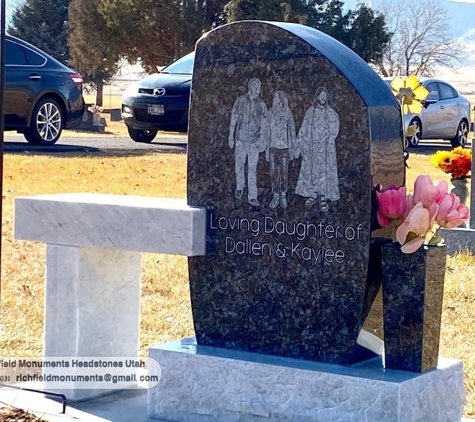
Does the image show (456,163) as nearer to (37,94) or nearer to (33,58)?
(37,94)

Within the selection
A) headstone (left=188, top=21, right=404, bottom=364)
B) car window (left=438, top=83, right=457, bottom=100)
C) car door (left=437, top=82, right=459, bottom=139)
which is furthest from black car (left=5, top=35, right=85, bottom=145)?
headstone (left=188, top=21, right=404, bottom=364)

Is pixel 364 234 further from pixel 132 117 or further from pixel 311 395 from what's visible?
pixel 132 117

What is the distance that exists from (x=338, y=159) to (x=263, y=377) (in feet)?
2.81

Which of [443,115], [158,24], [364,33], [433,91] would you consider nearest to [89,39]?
[158,24]

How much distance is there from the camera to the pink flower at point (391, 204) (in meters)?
3.93

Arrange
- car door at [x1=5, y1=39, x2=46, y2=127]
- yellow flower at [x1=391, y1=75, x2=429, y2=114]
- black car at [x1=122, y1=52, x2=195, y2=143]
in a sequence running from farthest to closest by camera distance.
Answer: black car at [x1=122, y1=52, x2=195, y2=143] < car door at [x1=5, y1=39, x2=46, y2=127] < yellow flower at [x1=391, y1=75, x2=429, y2=114]

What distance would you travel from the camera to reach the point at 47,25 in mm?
47031

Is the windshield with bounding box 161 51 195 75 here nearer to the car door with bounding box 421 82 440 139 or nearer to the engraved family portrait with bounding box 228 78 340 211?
the car door with bounding box 421 82 440 139

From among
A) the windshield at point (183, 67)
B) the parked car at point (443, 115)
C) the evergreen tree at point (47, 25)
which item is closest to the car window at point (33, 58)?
the windshield at point (183, 67)

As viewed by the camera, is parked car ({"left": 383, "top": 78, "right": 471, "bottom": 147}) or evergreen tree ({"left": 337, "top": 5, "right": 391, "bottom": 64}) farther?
evergreen tree ({"left": 337, "top": 5, "right": 391, "bottom": 64})

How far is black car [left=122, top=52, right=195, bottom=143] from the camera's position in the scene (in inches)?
570

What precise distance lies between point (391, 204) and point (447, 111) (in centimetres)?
1538

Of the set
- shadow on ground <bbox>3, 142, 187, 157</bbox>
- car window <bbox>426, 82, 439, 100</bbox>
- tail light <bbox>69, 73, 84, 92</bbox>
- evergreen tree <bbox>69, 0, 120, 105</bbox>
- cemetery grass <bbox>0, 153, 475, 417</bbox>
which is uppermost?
evergreen tree <bbox>69, 0, 120, 105</bbox>

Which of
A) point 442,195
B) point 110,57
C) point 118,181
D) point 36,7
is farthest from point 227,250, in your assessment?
point 36,7
